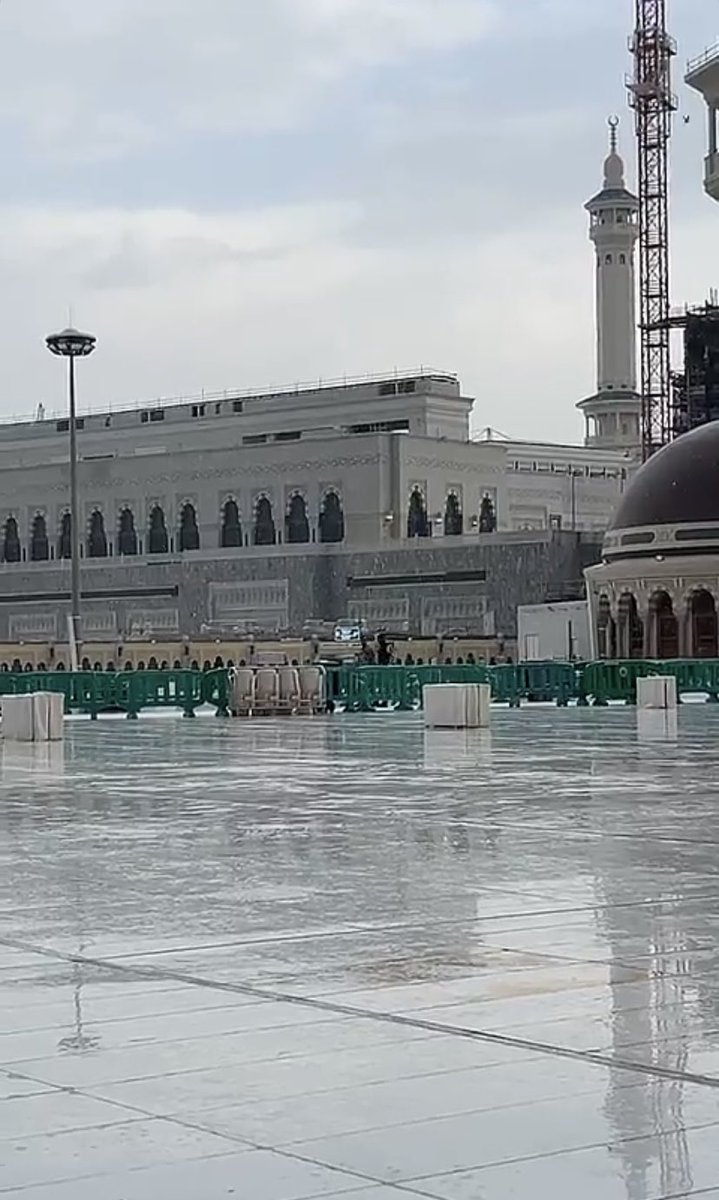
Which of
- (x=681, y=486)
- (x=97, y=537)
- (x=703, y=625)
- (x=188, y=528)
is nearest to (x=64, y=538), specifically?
(x=97, y=537)

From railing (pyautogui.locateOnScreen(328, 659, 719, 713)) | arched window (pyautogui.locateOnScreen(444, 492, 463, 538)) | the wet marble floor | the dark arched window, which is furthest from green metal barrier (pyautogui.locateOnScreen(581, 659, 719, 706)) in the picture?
the dark arched window

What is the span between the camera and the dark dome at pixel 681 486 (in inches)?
2958

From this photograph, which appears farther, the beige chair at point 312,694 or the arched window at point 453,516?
the arched window at point 453,516

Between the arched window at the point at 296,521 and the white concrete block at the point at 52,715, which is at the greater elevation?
the arched window at the point at 296,521

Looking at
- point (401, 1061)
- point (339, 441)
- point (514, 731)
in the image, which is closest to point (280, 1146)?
point (401, 1061)

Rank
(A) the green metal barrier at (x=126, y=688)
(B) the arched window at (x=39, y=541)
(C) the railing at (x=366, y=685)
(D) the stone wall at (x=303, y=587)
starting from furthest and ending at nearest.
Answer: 1. (B) the arched window at (x=39, y=541)
2. (D) the stone wall at (x=303, y=587)
3. (C) the railing at (x=366, y=685)
4. (A) the green metal barrier at (x=126, y=688)

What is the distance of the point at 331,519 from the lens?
111m

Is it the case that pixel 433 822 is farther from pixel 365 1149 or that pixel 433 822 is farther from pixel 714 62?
pixel 714 62

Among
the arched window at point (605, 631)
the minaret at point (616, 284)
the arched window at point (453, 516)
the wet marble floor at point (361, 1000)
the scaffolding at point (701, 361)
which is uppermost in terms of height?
the minaret at point (616, 284)

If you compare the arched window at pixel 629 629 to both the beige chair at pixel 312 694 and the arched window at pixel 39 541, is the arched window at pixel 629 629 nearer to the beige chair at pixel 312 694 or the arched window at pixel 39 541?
the beige chair at pixel 312 694

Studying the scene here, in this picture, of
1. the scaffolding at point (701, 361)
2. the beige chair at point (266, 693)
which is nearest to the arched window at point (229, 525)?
the scaffolding at point (701, 361)

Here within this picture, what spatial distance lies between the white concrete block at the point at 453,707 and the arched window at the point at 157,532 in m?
83.2

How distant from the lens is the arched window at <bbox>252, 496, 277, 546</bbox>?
112m

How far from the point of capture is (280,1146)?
5.75 metres
